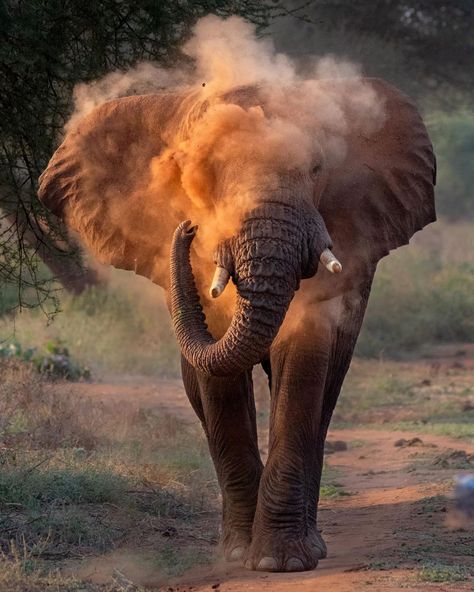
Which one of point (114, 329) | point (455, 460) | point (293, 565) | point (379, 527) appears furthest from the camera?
point (114, 329)

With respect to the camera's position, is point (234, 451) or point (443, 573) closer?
point (443, 573)

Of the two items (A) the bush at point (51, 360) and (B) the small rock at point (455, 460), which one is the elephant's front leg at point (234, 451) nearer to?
(B) the small rock at point (455, 460)

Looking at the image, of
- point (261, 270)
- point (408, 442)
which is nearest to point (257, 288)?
point (261, 270)

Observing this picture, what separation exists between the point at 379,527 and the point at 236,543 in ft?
3.55

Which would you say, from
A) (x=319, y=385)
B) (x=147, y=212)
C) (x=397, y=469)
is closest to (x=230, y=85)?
(x=147, y=212)

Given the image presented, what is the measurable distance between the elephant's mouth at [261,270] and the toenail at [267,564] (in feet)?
3.45

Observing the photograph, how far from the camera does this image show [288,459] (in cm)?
629

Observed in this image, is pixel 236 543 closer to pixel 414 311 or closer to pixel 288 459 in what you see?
pixel 288 459

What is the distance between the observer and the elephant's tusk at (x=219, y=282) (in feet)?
18.0

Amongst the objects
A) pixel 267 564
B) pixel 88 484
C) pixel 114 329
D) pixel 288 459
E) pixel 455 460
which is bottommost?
pixel 114 329

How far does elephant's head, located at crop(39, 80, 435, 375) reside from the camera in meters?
5.56

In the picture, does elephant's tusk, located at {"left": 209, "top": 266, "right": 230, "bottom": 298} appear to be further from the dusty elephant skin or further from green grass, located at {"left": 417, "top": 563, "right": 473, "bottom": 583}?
green grass, located at {"left": 417, "top": 563, "right": 473, "bottom": 583}

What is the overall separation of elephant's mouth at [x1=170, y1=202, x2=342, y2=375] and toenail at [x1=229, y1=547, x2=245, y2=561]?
1294mm

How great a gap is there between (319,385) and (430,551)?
1.01 metres
